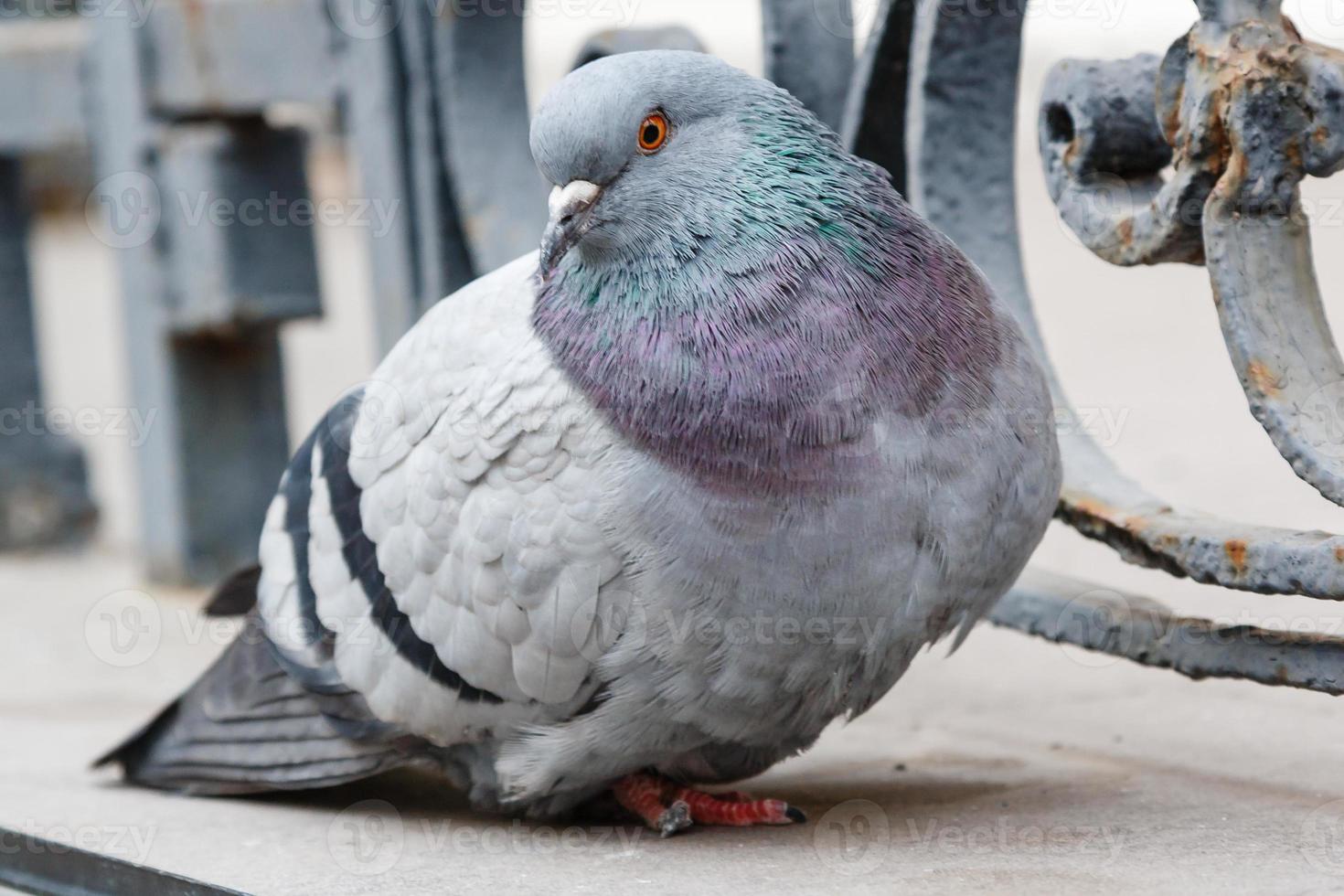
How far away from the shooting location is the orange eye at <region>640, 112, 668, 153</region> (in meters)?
2.75

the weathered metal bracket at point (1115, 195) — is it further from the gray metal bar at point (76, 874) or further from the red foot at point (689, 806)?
the gray metal bar at point (76, 874)

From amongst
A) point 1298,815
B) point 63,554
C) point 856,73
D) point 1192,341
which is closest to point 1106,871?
point 1298,815

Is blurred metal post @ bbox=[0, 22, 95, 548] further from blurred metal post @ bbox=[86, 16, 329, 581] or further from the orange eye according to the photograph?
the orange eye

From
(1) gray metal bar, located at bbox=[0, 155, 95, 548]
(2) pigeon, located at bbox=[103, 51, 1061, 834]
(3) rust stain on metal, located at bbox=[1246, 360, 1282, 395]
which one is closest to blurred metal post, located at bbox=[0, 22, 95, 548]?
(1) gray metal bar, located at bbox=[0, 155, 95, 548]

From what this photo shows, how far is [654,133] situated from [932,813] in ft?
4.31

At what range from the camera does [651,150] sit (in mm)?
2758

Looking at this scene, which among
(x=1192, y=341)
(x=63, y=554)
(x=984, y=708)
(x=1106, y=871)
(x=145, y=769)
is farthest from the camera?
(x=1192, y=341)

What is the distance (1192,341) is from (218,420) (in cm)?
541

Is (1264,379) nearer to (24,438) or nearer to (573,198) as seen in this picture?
(573,198)

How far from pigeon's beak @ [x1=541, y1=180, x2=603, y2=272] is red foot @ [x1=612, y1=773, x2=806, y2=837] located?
39.1 inches

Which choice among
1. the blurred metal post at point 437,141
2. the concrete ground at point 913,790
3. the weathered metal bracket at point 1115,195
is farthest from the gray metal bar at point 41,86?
the weathered metal bracket at point 1115,195

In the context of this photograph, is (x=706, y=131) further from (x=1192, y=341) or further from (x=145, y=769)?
(x=1192, y=341)

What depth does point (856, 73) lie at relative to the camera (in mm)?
3652

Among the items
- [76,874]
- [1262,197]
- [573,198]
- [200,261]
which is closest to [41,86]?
[200,261]
